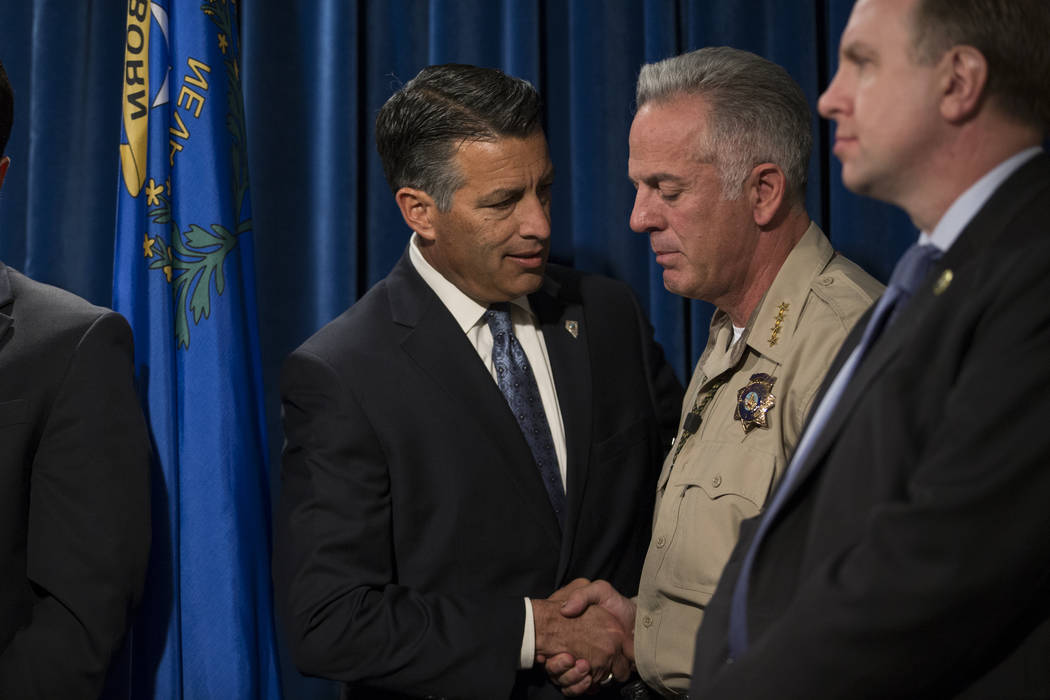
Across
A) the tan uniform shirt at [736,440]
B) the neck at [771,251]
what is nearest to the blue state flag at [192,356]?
the tan uniform shirt at [736,440]

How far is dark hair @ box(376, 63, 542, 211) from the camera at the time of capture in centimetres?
218

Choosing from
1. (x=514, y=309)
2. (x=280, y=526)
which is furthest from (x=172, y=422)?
(x=514, y=309)

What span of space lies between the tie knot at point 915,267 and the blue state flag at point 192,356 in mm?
1460

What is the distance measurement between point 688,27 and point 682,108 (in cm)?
61

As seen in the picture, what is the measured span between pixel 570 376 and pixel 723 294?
14.3 inches

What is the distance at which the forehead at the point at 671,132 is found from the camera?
2.07 meters

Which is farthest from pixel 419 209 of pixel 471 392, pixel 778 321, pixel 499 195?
pixel 778 321

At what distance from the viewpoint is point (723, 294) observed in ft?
6.93

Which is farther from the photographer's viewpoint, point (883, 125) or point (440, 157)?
point (440, 157)

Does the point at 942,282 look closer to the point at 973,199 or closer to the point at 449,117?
the point at 973,199

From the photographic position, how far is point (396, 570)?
2100 millimetres

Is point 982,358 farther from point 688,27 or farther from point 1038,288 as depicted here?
point 688,27

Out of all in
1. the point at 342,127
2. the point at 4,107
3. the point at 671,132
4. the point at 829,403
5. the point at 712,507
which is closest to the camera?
the point at 829,403

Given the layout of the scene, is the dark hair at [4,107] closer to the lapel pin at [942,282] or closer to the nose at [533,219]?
the nose at [533,219]
